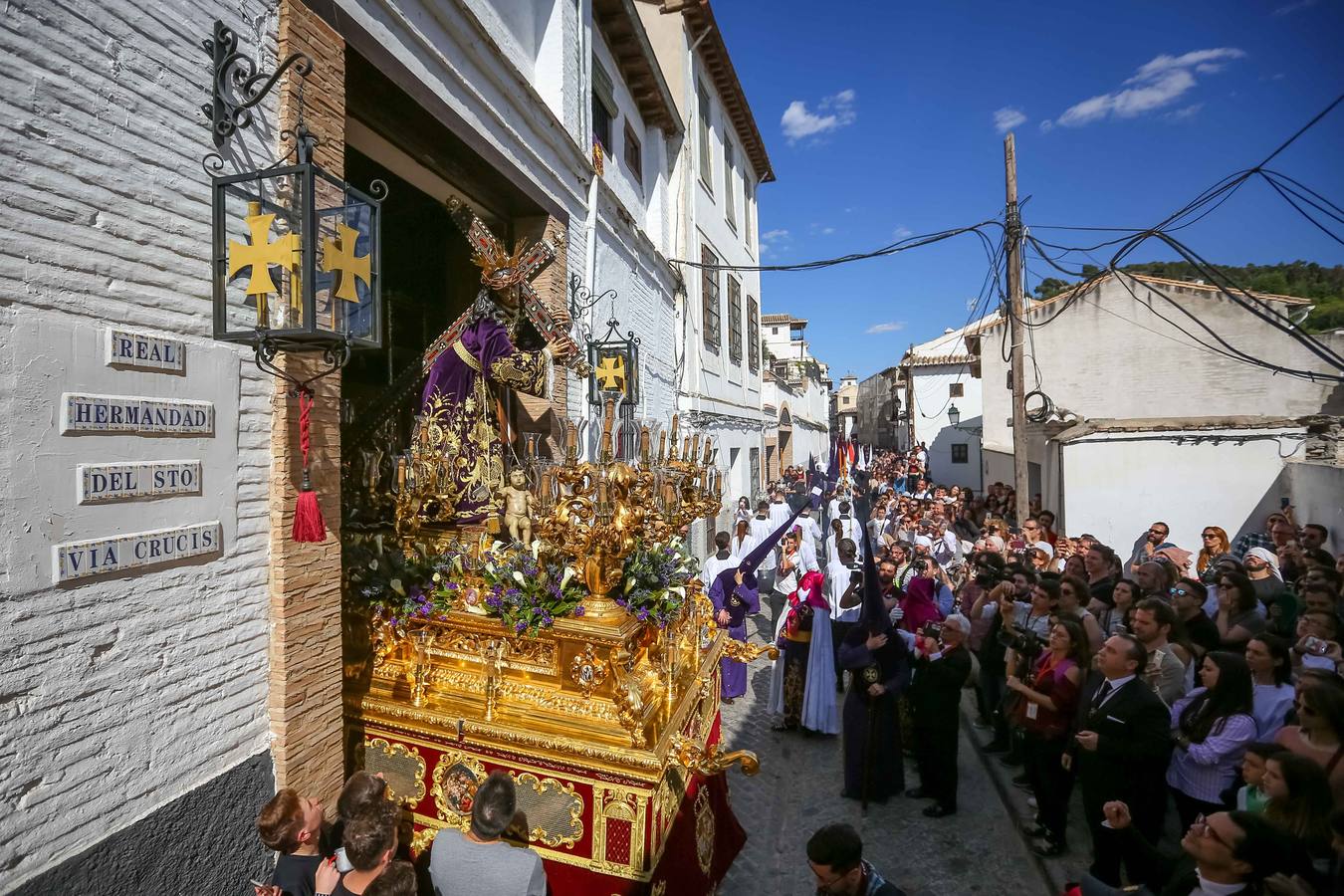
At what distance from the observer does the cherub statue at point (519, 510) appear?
4.76m

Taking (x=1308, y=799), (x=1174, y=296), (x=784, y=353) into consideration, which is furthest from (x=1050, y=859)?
(x=784, y=353)

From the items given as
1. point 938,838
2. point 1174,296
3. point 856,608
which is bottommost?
point 938,838

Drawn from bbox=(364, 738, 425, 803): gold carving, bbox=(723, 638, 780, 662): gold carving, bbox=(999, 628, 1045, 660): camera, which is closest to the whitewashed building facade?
bbox=(999, 628, 1045, 660): camera

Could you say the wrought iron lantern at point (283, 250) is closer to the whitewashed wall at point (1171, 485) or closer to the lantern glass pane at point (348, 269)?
the lantern glass pane at point (348, 269)

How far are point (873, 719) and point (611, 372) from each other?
5076 mm

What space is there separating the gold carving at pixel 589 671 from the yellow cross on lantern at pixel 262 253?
8.08ft

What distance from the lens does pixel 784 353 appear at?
128ft

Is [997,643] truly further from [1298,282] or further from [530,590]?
[1298,282]

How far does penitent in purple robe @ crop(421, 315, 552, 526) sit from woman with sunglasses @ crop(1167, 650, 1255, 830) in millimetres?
4789

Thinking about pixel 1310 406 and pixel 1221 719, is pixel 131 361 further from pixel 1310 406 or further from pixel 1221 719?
pixel 1310 406

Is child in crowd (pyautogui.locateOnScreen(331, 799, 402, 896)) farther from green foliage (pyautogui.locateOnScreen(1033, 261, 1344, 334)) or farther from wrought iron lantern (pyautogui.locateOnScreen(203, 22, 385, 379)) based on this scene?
green foliage (pyautogui.locateOnScreen(1033, 261, 1344, 334))

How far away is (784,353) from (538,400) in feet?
107

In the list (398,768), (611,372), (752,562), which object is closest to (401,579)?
(398,768)

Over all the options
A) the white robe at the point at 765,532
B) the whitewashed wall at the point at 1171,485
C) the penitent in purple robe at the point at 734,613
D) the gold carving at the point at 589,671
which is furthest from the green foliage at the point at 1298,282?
the gold carving at the point at 589,671
